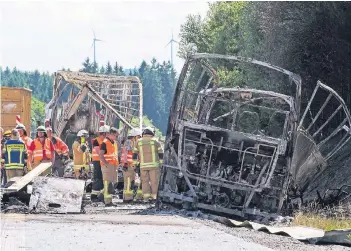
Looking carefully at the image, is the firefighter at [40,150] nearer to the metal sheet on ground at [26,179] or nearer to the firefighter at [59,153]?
the metal sheet on ground at [26,179]

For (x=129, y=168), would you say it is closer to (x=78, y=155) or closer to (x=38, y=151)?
(x=38, y=151)

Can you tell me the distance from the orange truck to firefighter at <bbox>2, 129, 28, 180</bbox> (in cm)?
835

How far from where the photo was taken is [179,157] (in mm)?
16859

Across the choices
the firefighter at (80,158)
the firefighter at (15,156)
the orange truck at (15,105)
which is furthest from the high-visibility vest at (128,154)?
the orange truck at (15,105)

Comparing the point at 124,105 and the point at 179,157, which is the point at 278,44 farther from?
the point at 179,157

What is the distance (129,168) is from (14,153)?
2.29 m

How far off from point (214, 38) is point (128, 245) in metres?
34.8

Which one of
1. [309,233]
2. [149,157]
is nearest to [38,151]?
[149,157]

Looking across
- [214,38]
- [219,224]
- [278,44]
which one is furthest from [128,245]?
[214,38]

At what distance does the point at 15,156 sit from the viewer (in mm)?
19906

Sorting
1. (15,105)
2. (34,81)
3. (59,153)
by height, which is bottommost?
(59,153)

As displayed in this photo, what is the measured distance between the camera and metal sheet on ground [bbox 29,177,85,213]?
1608 cm

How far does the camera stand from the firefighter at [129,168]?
20031 mm

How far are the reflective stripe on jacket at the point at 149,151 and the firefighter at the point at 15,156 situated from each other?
2391 millimetres
